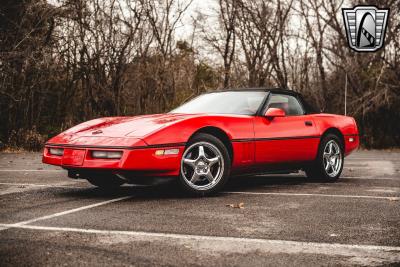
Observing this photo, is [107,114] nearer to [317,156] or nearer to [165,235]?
[317,156]

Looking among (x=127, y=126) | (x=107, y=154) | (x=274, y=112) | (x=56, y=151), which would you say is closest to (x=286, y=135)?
(x=274, y=112)

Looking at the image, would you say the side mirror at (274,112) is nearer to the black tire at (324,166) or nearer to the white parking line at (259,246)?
the black tire at (324,166)

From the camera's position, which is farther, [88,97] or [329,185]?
[88,97]

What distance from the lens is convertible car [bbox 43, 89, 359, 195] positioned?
5.36 meters

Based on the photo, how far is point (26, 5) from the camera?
1727 cm

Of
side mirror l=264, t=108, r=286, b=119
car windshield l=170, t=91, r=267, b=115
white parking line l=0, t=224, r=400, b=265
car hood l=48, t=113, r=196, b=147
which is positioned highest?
car windshield l=170, t=91, r=267, b=115

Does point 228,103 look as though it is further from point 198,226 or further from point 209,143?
point 198,226

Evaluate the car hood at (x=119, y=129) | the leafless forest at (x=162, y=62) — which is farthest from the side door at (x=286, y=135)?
the leafless forest at (x=162, y=62)

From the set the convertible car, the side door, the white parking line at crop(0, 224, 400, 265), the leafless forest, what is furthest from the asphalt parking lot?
the leafless forest

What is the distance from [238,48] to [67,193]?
64.4ft

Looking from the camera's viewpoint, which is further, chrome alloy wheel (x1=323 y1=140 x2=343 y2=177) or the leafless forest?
the leafless forest

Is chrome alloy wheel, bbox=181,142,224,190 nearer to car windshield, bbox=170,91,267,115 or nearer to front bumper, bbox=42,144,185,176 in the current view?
front bumper, bbox=42,144,185,176

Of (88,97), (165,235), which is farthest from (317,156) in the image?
(88,97)

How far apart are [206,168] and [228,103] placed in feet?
4.17
